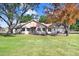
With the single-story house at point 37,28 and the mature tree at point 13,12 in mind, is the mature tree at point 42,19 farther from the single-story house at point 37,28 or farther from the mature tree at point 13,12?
the mature tree at point 13,12

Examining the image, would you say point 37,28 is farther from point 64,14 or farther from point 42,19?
point 64,14

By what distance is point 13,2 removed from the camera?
3590mm

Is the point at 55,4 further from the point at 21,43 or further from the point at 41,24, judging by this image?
the point at 21,43

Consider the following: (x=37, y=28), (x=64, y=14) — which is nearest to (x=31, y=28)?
(x=37, y=28)

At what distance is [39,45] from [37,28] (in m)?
0.20

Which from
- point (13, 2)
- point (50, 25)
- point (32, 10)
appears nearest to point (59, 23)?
point (50, 25)

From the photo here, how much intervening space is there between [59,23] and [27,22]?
0.38 meters

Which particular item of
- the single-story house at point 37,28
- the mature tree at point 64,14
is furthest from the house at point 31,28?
the mature tree at point 64,14

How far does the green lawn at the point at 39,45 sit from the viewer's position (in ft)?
11.7

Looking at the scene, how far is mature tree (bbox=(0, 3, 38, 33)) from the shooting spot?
3615 mm

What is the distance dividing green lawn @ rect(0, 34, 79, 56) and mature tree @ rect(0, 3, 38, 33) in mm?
152

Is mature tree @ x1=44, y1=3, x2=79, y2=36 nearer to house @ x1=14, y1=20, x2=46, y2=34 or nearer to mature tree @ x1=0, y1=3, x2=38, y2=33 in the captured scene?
house @ x1=14, y1=20, x2=46, y2=34

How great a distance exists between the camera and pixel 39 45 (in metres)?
3.61

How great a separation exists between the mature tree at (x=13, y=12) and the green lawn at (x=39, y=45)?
15 cm
